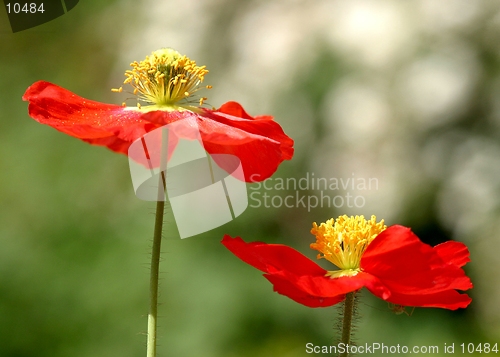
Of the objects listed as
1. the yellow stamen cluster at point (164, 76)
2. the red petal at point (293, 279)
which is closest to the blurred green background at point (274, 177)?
the yellow stamen cluster at point (164, 76)

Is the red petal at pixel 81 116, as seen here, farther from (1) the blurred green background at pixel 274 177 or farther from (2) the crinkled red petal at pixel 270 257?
(1) the blurred green background at pixel 274 177

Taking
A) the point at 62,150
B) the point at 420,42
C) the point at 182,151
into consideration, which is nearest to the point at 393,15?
the point at 420,42

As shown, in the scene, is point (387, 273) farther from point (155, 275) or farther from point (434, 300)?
point (155, 275)

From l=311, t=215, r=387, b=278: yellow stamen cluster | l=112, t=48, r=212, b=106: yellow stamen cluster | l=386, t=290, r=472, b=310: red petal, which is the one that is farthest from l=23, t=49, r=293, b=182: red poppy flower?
l=386, t=290, r=472, b=310: red petal

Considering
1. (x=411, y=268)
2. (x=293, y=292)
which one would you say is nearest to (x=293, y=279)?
(x=293, y=292)

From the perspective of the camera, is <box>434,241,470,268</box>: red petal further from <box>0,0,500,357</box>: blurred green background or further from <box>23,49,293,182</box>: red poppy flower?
<box>0,0,500,357</box>: blurred green background

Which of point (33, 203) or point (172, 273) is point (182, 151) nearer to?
point (172, 273)
